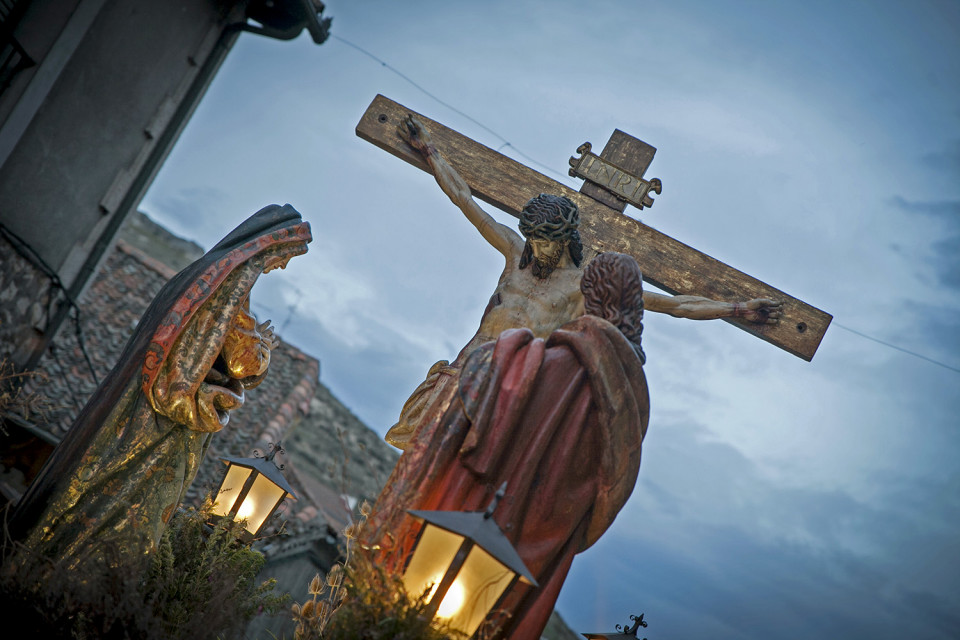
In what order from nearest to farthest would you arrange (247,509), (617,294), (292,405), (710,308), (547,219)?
(617,294) < (547,219) < (247,509) < (710,308) < (292,405)

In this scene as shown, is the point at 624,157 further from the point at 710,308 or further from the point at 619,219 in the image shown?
the point at 710,308

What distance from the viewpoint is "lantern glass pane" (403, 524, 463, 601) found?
7.67 ft

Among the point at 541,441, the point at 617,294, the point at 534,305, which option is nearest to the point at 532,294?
the point at 534,305

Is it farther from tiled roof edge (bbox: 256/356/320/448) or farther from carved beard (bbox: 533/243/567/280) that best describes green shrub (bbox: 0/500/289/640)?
tiled roof edge (bbox: 256/356/320/448)

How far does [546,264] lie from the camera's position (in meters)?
3.96

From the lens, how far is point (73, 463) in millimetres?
3244

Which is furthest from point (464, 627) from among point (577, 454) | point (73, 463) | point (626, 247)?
point (626, 247)

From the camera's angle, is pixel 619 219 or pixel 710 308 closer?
pixel 710 308

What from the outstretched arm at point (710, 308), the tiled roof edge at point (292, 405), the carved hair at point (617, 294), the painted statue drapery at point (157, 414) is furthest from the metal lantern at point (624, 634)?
the tiled roof edge at point (292, 405)

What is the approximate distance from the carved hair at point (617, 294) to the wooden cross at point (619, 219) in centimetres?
142

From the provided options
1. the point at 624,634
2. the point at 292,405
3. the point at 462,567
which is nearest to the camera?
the point at 462,567

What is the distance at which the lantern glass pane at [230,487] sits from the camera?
387 centimetres

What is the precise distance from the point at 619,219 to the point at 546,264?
3.09 feet

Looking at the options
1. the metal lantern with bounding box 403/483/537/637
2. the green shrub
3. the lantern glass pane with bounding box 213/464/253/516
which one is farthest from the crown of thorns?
the green shrub
